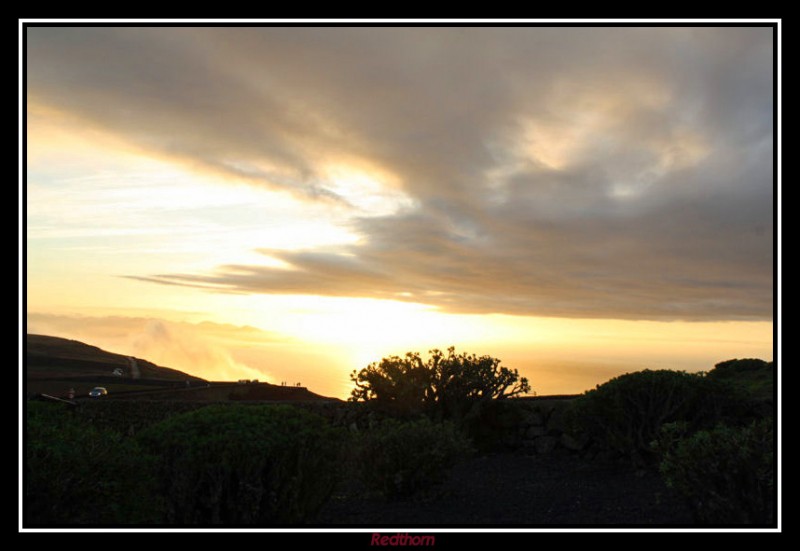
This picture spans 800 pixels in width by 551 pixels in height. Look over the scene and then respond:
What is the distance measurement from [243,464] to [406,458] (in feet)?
13.8

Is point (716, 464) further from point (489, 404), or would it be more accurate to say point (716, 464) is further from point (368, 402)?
point (368, 402)

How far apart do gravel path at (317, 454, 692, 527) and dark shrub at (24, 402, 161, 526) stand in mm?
3577

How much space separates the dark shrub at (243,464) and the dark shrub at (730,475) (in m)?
4.38

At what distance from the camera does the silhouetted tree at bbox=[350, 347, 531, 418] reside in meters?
17.6

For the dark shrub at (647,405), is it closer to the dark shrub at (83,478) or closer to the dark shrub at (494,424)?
the dark shrub at (494,424)

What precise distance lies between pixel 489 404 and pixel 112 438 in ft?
38.4

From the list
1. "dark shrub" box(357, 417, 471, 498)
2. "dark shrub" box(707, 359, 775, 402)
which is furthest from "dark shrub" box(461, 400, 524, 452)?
"dark shrub" box(707, 359, 775, 402)

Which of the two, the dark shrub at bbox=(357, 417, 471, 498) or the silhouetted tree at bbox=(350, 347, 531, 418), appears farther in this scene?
the silhouetted tree at bbox=(350, 347, 531, 418)

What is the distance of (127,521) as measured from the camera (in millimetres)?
7266

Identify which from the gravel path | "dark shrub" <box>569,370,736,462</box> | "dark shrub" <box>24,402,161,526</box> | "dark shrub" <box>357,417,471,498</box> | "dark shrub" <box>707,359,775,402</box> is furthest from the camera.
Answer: "dark shrub" <box>707,359,775,402</box>

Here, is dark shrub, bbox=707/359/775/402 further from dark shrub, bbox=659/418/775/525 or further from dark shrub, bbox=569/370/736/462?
dark shrub, bbox=659/418/775/525

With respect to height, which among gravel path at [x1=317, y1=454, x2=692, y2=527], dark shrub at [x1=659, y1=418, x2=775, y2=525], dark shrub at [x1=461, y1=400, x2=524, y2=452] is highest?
dark shrub at [x1=659, y1=418, x2=775, y2=525]

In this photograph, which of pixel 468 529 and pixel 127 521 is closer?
pixel 468 529
